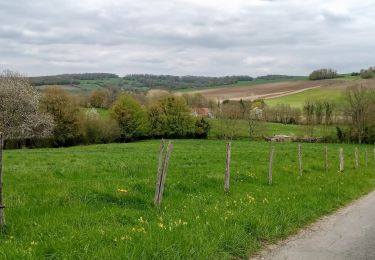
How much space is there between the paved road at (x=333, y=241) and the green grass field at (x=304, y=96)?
328 ft

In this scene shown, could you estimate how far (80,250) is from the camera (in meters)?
7.11

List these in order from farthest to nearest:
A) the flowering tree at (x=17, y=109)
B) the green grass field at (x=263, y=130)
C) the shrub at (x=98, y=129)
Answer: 1. the green grass field at (x=263, y=130)
2. the shrub at (x=98, y=129)
3. the flowering tree at (x=17, y=109)

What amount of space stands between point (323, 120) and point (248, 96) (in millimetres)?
42543

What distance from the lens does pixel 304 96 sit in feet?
403

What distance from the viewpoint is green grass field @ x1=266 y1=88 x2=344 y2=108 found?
114 m

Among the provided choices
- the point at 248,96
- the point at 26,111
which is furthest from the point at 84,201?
the point at 248,96

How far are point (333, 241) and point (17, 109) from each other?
41118mm

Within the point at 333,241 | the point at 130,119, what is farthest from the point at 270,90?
the point at 333,241

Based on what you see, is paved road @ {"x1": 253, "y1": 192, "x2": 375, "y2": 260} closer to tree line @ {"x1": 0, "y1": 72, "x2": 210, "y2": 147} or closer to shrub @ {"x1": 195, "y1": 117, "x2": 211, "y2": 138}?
tree line @ {"x1": 0, "y1": 72, "x2": 210, "y2": 147}

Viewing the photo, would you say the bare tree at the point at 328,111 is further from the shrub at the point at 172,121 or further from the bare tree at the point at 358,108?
the shrub at the point at 172,121

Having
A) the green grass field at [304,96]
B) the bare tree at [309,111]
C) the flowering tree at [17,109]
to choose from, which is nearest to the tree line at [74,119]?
the flowering tree at [17,109]

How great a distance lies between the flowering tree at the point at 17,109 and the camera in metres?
42.6

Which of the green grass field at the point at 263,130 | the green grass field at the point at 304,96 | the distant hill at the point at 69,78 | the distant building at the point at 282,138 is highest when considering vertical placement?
the distant hill at the point at 69,78

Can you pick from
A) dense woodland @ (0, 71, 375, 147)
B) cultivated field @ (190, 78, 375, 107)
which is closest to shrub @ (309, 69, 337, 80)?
cultivated field @ (190, 78, 375, 107)
